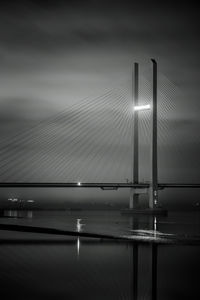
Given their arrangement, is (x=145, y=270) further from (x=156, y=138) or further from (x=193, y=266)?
(x=156, y=138)

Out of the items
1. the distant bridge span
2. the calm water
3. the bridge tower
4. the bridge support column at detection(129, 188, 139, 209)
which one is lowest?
the bridge support column at detection(129, 188, 139, 209)

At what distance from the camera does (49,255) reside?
1026 cm

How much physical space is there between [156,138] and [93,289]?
34629 millimetres

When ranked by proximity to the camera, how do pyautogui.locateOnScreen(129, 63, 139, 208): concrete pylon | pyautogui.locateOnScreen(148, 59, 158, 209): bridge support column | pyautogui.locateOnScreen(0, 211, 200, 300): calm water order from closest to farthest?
pyautogui.locateOnScreen(0, 211, 200, 300): calm water, pyautogui.locateOnScreen(148, 59, 158, 209): bridge support column, pyautogui.locateOnScreen(129, 63, 139, 208): concrete pylon

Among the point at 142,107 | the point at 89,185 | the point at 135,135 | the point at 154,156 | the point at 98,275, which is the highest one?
the point at 142,107

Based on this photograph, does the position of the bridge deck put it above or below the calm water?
above

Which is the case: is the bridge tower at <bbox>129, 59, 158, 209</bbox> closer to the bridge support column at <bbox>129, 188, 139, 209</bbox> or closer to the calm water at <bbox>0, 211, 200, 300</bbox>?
the bridge support column at <bbox>129, 188, 139, 209</bbox>

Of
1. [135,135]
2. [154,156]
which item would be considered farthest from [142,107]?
[154,156]

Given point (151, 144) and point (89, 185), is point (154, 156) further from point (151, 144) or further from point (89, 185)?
point (89, 185)

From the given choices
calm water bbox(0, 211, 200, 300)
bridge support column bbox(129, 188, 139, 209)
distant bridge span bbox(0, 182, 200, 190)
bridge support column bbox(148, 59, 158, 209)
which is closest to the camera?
calm water bbox(0, 211, 200, 300)

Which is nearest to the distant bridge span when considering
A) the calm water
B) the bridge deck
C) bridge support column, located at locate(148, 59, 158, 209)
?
the bridge deck

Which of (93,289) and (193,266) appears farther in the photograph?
(193,266)

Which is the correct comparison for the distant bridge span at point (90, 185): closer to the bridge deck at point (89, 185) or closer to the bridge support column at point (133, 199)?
the bridge deck at point (89, 185)

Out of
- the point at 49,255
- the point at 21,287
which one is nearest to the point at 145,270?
the point at 21,287
